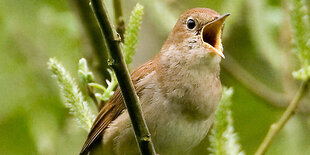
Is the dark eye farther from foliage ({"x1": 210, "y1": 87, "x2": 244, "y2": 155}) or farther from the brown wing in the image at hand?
foliage ({"x1": 210, "y1": 87, "x2": 244, "y2": 155})

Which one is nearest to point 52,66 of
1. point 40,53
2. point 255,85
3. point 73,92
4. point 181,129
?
point 73,92

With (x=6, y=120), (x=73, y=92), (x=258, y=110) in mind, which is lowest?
(x=258, y=110)

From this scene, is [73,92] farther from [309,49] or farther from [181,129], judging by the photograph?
[309,49]

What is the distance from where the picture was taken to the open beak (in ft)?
11.7

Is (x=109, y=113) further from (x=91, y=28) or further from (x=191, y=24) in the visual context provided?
(x=91, y=28)

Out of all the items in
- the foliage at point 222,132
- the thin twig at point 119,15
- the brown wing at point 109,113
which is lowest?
the brown wing at point 109,113

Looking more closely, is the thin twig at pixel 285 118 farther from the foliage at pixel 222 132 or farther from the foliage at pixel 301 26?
the foliage at pixel 222 132

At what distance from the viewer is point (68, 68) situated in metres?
4.07

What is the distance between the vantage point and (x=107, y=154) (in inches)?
148

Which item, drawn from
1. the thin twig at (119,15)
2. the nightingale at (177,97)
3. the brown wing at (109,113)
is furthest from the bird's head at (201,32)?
the thin twig at (119,15)

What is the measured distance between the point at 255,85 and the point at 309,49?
219 centimetres

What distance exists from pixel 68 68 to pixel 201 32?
1091 mm

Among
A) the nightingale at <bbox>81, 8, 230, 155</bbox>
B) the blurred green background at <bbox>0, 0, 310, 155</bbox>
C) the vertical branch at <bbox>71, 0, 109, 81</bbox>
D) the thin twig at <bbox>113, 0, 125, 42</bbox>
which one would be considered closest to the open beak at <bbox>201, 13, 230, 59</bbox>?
the nightingale at <bbox>81, 8, 230, 155</bbox>

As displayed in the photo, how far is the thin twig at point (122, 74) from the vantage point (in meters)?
2.07
